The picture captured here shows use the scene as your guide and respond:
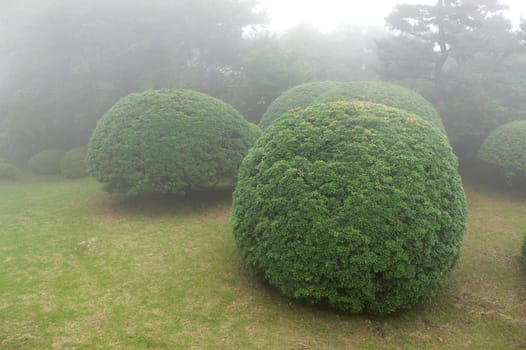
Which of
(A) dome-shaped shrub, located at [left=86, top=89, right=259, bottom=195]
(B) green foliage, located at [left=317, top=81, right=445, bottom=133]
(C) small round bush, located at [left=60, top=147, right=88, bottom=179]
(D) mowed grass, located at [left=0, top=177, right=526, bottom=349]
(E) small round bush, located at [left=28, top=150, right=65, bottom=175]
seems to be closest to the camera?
(D) mowed grass, located at [left=0, top=177, right=526, bottom=349]

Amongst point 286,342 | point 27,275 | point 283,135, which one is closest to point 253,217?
point 283,135

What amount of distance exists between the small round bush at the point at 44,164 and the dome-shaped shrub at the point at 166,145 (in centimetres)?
768

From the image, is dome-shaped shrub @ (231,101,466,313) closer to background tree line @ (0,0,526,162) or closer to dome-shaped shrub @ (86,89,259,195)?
dome-shaped shrub @ (86,89,259,195)

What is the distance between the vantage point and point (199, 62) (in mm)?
22188

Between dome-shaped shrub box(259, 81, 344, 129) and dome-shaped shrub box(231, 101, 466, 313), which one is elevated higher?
dome-shaped shrub box(259, 81, 344, 129)

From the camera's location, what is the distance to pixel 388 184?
18.9 ft

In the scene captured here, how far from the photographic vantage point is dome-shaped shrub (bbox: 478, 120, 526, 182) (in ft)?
39.3

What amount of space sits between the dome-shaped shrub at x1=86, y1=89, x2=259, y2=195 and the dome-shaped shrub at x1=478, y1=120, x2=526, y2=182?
762 centimetres

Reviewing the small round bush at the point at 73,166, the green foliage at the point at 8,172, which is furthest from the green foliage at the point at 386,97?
the green foliage at the point at 8,172

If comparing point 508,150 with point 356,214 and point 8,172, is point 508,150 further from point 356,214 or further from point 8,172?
point 8,172

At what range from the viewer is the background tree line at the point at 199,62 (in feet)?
51.0

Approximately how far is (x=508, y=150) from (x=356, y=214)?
9.19 metres

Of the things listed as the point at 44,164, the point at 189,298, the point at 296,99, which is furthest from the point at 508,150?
the point at 44,164

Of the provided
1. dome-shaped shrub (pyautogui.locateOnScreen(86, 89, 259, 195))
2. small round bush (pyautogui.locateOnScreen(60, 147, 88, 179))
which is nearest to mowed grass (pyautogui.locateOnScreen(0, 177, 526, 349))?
dome-shaped shrub (pyautogui.locateOnScreen(86, 89, 259, 195))
